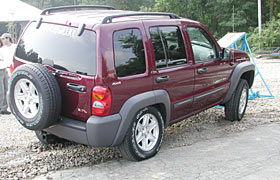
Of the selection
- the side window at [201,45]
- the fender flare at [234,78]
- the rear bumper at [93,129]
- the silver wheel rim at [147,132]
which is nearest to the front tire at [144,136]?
the silver wheel rim at [147,132]

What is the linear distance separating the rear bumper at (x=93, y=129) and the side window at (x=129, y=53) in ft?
1.86

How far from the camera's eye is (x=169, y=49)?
4844mm

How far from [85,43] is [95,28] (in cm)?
21

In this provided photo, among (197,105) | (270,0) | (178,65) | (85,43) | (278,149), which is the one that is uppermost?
(270,0)

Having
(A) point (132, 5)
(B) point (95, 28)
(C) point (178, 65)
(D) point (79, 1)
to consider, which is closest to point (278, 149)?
(C) point (178, 65)

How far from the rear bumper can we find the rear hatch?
114 millimetres

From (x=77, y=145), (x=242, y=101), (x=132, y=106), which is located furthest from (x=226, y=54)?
(x=77, y=145)

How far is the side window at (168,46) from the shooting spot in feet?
15.2

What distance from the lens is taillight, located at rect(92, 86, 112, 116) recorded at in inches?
153

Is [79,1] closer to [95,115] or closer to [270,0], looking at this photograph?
[270,0]

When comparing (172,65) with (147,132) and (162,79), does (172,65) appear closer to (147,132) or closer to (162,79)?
(162,79)

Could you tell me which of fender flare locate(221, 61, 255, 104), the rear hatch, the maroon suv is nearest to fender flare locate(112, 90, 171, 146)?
the maroon suv

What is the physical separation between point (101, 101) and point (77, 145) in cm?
155

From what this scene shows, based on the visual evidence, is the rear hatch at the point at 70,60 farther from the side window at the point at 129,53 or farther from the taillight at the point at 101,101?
the side window at the point at 129,53
